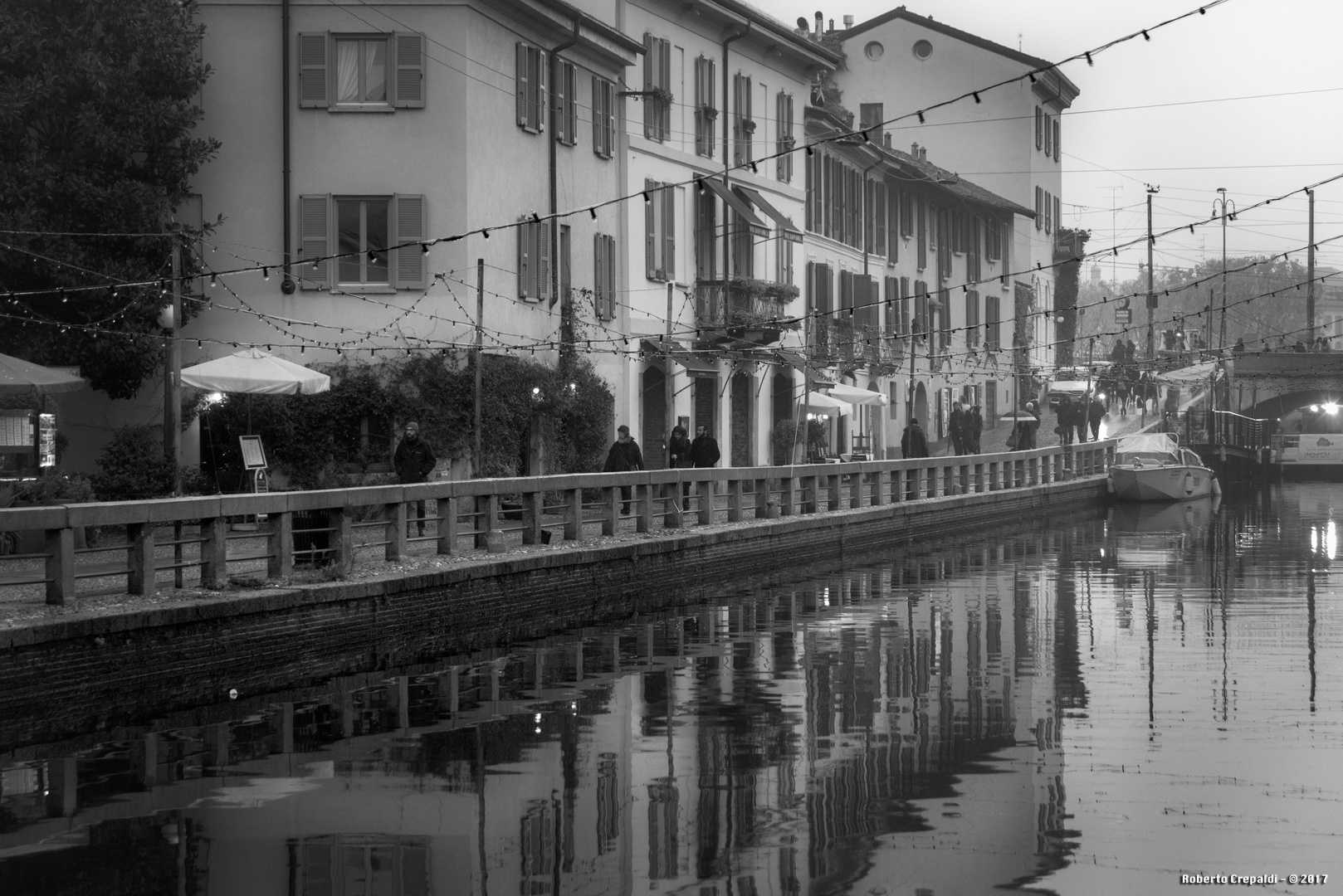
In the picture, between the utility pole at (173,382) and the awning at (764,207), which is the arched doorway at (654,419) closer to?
the awning at (764,207)

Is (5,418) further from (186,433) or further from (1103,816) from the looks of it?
(1103,816)

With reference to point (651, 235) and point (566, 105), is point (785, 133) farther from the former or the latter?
point (566, 105)

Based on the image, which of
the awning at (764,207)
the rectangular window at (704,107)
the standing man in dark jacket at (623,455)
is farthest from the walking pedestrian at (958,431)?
the standing man in dark jacket at (623,455)

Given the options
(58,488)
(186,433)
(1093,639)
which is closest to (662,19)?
(186,433)

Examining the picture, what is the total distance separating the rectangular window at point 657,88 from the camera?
40250 mm

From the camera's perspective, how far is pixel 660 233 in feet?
134

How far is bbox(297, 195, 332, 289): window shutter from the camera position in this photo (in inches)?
1252

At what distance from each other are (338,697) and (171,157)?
17333mm

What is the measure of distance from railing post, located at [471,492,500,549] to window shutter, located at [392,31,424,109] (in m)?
11.9

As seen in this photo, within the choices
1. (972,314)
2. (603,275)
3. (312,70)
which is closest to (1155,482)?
(603,275)

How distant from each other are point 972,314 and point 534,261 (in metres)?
38.6

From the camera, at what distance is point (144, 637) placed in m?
15.0

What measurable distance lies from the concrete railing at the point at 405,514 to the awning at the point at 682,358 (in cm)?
315

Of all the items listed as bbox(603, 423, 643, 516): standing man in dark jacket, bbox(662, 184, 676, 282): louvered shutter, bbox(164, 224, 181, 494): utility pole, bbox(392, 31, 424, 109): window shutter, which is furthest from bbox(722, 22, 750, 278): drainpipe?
bbox(164, 224, 181, 494): utility pole
